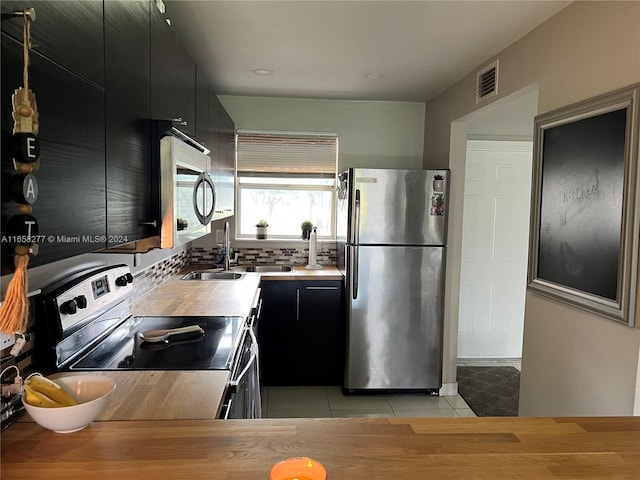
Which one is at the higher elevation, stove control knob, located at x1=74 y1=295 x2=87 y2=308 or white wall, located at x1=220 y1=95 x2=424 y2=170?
white wall, located at x1=220 y1=95 x2=424 y2=170

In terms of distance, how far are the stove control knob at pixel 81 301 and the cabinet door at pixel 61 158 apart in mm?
587

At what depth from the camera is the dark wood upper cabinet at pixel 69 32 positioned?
2.57ft

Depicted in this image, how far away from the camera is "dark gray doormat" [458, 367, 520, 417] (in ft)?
11.2

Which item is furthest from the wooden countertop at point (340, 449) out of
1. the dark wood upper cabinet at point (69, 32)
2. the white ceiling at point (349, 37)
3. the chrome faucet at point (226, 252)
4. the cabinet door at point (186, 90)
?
the chrome faucet at point (226, 252)

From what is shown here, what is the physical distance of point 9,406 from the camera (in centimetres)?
116

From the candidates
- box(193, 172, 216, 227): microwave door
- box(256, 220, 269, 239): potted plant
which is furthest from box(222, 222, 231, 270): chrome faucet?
box(193, 172, 216, 227): microwave door

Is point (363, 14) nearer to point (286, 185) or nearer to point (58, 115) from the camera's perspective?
point (58, 115)

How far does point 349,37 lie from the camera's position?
8.38ft

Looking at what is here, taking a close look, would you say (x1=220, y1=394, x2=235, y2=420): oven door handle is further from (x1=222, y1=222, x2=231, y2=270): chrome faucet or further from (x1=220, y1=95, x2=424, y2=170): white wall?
(x1=220, y1=95, x2=424, y2=170): white wall

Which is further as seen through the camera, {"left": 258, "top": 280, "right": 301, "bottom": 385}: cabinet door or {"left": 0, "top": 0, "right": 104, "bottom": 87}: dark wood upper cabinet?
{"left": 258, "top": 280, "right": 301, "bottom": 385}: cabinet door

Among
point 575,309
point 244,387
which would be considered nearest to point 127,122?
point 244,387

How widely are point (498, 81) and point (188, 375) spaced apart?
7.88 feet

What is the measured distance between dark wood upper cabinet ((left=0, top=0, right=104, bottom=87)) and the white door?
146 inches

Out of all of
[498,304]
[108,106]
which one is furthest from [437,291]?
[108,106]
